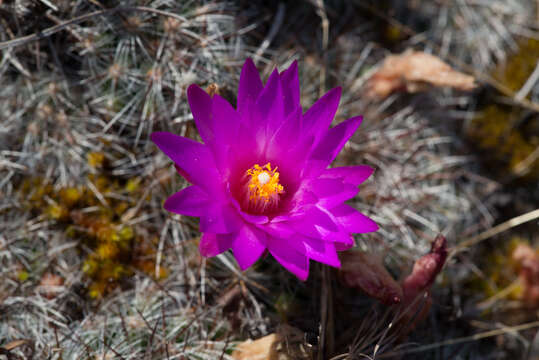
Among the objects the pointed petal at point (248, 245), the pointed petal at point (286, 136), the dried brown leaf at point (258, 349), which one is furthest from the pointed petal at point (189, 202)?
the dried brown leaf at point (258, 349)

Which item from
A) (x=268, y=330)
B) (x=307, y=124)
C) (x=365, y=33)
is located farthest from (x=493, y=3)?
(x=268, y=330)

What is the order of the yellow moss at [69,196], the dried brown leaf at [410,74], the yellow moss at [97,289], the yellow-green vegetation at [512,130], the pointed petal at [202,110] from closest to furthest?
the pointed petal at [202,110]
the yellow moss at [97,289]
the yellow moss at [69,196]
the dried brown leaf at [410,74]
the yellow-green vegetation at [512,130]

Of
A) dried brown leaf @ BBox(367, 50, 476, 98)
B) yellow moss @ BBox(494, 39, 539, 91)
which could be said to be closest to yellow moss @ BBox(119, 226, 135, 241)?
dried brown leaf @ BBox(367, 50, 476, 98)

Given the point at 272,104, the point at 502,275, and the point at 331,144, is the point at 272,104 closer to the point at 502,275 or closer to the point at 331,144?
the point at 331,144

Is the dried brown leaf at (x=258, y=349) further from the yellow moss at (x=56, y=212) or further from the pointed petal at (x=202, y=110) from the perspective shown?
the yellow moss at (x=56, y=212)

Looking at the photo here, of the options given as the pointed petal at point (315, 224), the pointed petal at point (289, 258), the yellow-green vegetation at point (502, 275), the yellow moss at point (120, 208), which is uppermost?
the pointed petal at point (315, 224)

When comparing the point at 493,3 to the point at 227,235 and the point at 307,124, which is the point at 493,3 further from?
the point at 227,235

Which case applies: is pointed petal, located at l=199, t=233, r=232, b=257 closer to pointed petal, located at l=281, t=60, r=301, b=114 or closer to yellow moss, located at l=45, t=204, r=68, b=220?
pointed petal, located at l=281, t=60, r=301, b=114
